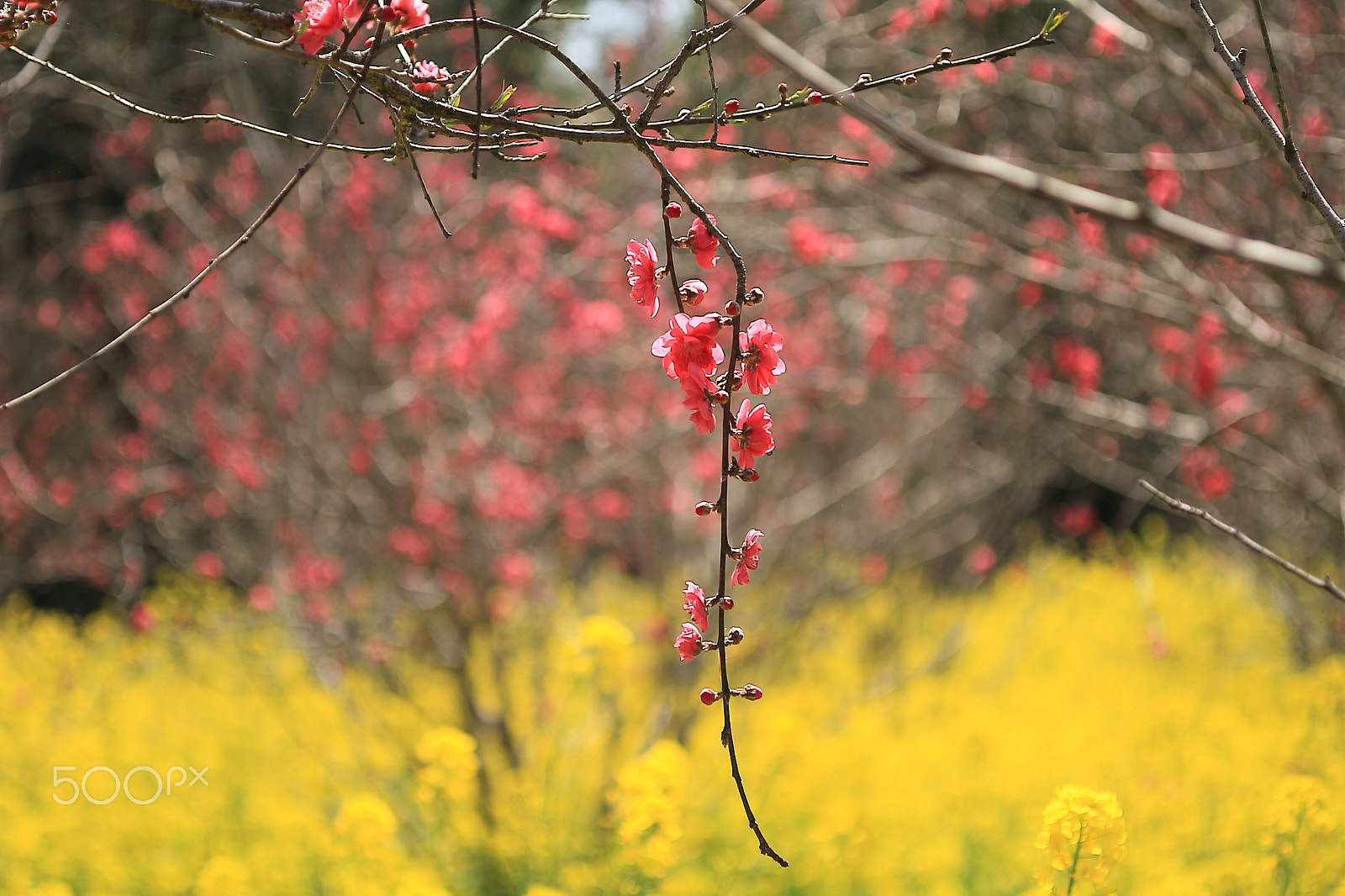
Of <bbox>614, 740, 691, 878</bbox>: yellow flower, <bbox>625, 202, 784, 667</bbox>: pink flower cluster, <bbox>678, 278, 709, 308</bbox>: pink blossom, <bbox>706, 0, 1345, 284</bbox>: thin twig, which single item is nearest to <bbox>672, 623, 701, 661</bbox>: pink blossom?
<bbox>625, 202, 784, 667</bbox>: pink flower cluster

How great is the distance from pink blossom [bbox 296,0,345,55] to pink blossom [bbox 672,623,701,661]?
2.43ft

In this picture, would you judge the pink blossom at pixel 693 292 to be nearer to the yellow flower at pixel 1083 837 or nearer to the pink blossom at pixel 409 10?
the pink blossom at pixel 409 10

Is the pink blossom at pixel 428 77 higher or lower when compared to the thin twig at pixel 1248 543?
higher

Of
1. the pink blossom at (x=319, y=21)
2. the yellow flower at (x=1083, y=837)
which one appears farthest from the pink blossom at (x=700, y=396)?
the yellow flower at (x=1083, y=837)

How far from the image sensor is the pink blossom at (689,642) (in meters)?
1.19

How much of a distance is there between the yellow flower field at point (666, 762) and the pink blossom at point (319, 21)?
1685mm

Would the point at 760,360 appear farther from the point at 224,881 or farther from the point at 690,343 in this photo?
the point at 224,881

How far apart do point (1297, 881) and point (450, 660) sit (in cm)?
278

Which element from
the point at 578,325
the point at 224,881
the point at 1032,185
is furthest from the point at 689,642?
the point at 578,325

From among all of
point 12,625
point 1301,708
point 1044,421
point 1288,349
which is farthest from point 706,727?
point 12,625

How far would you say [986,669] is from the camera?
19.6 feet

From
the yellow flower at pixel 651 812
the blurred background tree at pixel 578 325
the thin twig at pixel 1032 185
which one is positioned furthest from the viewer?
the blurred background tree at pixel 578 325

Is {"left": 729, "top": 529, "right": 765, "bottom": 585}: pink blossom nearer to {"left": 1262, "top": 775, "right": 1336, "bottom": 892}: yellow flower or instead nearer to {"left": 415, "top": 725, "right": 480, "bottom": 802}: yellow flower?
{"left": 1262, "top": 775, "right": 1336, "bottom": 892}: yellow flower

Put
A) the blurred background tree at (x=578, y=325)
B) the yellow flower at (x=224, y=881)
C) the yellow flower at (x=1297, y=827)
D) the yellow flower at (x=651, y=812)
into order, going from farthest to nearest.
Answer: the blurred background tree at (x=578, y=325) → the yellow flower at (x=224, y=881) → the yellow flower at (x=651, y=812) → the yellow flower at (x=1297, y=827)
